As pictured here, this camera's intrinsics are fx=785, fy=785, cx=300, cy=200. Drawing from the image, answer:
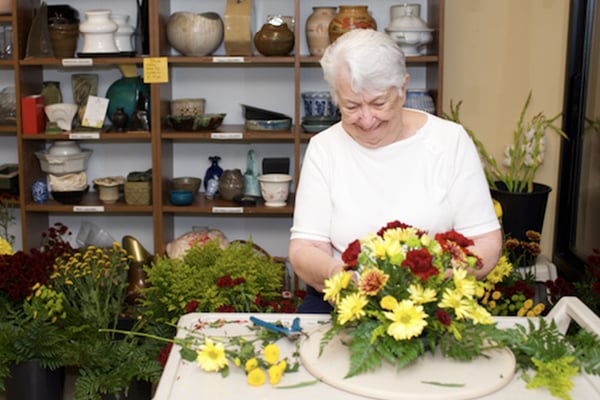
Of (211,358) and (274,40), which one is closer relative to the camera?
(211,358)

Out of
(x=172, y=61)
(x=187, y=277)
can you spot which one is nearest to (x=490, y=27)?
(x=172, y=61)

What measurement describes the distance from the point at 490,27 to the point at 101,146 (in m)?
2.08

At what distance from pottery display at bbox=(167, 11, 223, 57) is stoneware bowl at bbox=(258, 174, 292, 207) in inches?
26.8

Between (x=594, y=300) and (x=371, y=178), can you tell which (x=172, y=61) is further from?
(x=594, y=300)

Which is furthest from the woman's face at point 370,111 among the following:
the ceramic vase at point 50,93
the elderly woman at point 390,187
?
the ceramic vase at point 50,93

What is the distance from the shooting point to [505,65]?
3887 mm

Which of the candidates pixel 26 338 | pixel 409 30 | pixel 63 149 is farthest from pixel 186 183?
pixel 26 338

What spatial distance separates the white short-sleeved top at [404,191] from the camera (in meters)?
2.03

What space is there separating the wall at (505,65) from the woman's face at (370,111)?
2.00 metres

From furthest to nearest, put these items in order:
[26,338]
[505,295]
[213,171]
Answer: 1. [213,171]
2. [505,295]
3. [26,338]

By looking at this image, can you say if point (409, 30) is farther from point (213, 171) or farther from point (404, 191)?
point (404, 191)

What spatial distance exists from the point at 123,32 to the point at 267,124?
0.83 meters

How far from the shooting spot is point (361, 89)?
6.15 ft

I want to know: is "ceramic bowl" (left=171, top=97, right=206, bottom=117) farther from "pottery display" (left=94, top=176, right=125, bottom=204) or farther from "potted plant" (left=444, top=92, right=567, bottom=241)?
"potted plant" (left=444, top=92, right=567, bottom=241)
